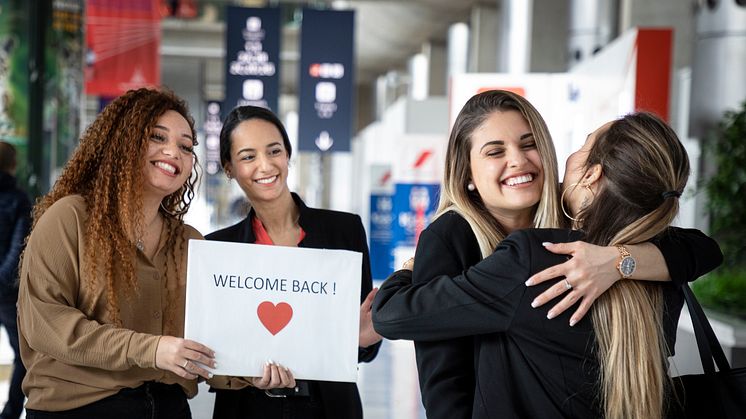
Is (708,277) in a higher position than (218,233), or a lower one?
lower

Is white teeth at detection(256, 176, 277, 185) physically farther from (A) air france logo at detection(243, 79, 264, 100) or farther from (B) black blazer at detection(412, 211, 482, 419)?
(A) air france logo at detection(243, 79, 264, 100)

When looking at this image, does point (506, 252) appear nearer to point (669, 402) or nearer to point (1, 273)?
point (669, 402)

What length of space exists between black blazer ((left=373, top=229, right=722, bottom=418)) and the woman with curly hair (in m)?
0.62

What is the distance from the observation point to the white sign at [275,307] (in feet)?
6.87

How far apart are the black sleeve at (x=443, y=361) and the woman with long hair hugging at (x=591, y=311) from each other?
0.05 meters

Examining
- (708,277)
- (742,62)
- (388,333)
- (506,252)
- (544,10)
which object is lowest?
(708,277)

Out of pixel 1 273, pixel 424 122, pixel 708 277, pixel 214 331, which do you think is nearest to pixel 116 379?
pixel 214 331

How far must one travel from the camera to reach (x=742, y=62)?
742cm

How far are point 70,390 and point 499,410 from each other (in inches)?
38.0

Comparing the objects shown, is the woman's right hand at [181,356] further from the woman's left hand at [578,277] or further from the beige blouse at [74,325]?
the woman's left hand at [578,277]

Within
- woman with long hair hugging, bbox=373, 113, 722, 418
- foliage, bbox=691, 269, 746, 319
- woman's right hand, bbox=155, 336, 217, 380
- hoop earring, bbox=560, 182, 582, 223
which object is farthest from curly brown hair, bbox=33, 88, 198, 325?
foliage, bbox=691, 269, 746, 319

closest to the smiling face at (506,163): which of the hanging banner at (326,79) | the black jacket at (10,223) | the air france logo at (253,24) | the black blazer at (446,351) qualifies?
the black blazer at (446,351)

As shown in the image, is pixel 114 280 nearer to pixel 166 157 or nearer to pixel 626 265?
pixel 166 157

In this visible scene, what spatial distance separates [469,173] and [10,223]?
385cm
